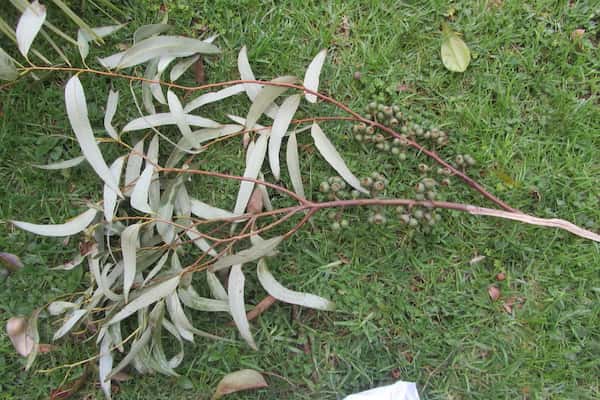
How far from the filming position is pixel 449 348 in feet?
6.59

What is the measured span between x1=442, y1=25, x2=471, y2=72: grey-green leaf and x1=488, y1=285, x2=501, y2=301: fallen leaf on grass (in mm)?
898

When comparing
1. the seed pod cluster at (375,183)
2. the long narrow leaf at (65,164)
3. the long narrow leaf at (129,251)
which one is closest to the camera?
the long narrow leaf at (129,251)

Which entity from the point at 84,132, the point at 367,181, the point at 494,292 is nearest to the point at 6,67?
the point at 84,132

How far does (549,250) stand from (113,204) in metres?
1.72

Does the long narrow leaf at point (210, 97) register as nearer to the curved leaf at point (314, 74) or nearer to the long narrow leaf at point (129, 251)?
the curved leaf at point (314, 74)

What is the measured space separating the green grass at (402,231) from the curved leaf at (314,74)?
0.35ft

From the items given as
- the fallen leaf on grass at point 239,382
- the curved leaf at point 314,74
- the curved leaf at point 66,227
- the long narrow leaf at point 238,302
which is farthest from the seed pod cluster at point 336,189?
the curved leaf at point 66,227

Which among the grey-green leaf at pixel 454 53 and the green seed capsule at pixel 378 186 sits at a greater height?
the grey-green leaf at pixel 454 53

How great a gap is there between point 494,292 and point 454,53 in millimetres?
993

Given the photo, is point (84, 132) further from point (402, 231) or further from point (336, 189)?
point (402, 231)

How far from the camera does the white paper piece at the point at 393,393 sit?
6.19 feet

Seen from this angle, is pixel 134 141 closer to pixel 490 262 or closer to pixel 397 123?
pixel 397 123

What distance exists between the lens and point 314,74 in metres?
2.05

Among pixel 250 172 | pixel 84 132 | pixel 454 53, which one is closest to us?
pixel 84 132
